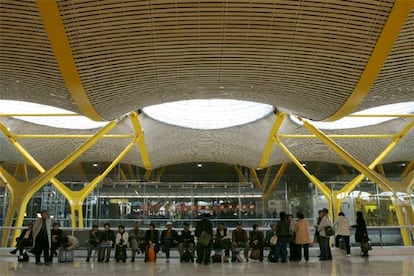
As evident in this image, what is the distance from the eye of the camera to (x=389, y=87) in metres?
12.9

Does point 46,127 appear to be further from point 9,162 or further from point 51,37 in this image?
point 51,37

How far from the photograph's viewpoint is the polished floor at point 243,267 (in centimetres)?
946

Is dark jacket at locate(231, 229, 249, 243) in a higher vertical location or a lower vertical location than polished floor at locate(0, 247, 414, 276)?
higher

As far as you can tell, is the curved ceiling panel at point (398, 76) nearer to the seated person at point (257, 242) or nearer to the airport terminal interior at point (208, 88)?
the airport terminal interior at point (208, 88)

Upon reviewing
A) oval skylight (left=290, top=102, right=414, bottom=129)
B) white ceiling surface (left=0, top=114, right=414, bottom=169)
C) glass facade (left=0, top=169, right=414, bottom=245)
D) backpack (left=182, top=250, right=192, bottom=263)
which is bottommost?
backpack (left=182, top=250, right=192, bottom=263)

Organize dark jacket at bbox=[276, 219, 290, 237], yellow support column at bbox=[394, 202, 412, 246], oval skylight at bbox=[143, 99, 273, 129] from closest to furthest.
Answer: dark jacket at bbox=[276, 219, 290, 237], yellow support column at bbox=[394, 202, 412, 246], oval skylight at bbox=[143, 99, 273, 129]

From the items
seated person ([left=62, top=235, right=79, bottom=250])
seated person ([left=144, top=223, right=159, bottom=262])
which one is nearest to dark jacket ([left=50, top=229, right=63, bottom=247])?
seated person ([left=62, top=235, right=79, bottom=250])

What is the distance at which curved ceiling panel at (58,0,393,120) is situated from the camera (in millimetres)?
9164

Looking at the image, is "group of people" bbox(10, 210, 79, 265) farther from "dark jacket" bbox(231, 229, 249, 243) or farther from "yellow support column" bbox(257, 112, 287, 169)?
"yellow support column" bbox(257, 112, 287, 169)

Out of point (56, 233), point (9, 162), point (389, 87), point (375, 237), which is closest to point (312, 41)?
point (389, 87)

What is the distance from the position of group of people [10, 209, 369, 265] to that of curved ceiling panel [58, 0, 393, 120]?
3.72 metres

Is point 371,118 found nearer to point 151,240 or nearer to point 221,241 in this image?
point 221,241

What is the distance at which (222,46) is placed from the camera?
420 inches

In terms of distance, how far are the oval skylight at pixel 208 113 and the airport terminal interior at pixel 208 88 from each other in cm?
22
